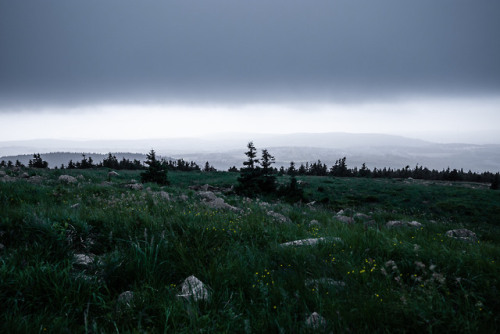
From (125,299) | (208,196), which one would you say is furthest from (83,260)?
(208,196)

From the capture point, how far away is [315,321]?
2229mm

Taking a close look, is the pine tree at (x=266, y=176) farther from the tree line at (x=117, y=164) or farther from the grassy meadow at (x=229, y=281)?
the tree line at (x=117, y=164)

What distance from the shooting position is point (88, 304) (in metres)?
2.30

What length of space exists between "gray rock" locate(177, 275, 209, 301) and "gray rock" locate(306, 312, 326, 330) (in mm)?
1032

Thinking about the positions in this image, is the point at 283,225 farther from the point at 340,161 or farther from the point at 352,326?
the point at 340,161

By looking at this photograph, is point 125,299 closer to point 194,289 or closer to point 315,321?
point 194,289

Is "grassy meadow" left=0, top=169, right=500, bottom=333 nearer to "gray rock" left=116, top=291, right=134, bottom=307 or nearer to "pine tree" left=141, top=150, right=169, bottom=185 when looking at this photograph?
"gray rock" left=116, top=291, right=134, bottom=307

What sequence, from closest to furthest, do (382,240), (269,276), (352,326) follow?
(352,326) < (269,276) < (382,240)

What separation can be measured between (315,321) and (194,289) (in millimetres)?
1284

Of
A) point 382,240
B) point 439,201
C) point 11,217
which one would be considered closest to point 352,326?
point 382,240

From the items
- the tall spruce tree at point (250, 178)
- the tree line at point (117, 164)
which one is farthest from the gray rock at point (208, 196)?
the tree line at point (117, 164)

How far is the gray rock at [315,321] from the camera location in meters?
2.17

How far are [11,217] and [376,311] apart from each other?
18.7ft

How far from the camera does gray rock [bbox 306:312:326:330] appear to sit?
217cm
